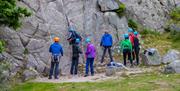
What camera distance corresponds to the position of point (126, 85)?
19156mm

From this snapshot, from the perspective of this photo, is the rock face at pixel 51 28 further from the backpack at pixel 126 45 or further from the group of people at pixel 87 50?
the backpack at pixel 126 45

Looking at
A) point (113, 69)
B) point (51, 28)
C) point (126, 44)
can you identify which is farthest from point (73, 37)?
point (113, 69)

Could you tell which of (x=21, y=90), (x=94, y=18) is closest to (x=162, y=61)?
(x=94, y=18)

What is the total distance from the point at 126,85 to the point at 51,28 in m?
8.41

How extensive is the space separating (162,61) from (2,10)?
35.7 feet

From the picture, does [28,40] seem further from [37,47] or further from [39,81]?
[39,81]

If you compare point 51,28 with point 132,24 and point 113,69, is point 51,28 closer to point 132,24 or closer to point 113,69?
point 113,69

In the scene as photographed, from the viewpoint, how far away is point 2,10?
64.1 feet

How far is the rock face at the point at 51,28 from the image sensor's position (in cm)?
2441

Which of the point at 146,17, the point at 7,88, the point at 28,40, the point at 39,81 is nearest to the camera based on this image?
the point at 7,88

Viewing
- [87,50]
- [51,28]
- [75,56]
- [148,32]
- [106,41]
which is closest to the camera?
[87,50]

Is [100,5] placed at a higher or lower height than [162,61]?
higher

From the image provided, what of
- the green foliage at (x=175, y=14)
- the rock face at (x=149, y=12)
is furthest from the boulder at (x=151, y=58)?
the green foliage at (x=175, y=14)

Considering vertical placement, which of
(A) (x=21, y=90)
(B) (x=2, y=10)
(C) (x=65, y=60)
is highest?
(B) (x=2, y=10)
